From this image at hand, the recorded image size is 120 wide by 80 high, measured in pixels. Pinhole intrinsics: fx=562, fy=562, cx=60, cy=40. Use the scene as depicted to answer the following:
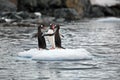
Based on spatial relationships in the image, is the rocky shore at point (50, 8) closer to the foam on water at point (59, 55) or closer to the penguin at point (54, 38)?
the penguin at point (54, 38)

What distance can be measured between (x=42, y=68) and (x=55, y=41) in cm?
384

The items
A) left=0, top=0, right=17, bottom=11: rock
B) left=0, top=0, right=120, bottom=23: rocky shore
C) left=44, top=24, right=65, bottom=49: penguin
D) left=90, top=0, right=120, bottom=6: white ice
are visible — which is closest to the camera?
left=44, top=24, right=65, bottom=49: penguin

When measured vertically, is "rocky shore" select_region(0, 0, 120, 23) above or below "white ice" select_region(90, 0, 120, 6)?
above

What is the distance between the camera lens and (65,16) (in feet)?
225

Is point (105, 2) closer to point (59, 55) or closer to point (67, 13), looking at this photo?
point (67, 13)

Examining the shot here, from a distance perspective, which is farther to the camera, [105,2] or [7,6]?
[105,2]

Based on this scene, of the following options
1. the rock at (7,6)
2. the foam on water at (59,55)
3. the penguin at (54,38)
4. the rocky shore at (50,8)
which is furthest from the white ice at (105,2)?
the foam on water at (59,55)

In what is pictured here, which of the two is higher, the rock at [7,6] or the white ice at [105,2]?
the rock at [7,6]

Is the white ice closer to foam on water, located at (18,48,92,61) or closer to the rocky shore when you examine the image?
the rocky shore

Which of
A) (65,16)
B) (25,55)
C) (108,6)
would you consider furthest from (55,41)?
(108,6)

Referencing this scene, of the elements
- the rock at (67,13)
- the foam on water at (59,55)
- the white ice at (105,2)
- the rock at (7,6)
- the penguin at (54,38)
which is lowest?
the white ice at (105,2)

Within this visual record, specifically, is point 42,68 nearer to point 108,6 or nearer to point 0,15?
point 0,15

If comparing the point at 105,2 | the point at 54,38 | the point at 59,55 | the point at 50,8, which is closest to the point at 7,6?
the point at 50,8

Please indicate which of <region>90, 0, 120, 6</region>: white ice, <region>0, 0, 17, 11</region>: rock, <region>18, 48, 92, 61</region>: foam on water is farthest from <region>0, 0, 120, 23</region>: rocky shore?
<region>18, 48, 92, 61</region>: foam on water
